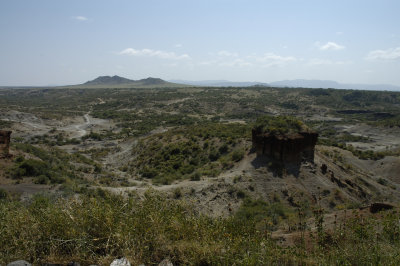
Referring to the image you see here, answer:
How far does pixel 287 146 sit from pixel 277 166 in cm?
168

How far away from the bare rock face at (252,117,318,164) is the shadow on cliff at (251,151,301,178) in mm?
291

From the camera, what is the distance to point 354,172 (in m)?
23.6

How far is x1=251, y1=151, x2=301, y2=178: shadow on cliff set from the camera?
18.9m

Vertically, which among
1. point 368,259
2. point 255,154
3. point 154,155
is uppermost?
point 368,259

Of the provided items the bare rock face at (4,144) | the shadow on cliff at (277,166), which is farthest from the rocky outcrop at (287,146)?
the bare rock face at (4,144)

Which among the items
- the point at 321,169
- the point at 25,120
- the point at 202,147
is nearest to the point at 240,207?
the point at 321,169

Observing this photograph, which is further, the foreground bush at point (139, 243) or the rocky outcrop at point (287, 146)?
the rocky outcrop at point (287, 146)

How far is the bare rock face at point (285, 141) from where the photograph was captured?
1977 cm

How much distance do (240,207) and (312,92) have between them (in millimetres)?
114338

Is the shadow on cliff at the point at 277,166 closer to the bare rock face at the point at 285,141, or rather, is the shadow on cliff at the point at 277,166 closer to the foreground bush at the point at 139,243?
the bare rock face at the point at 285,141

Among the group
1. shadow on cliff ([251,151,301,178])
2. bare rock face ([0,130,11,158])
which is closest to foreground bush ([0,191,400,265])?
shadow on cliff ([251,151,301,178])

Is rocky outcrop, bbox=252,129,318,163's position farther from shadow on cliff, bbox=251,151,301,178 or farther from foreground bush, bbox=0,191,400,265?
foreground bush, bbox=0,191,400,265

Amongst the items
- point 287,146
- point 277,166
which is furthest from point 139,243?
point 287,146

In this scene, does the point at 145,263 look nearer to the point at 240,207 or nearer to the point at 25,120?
the point at 240,207
